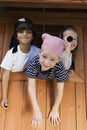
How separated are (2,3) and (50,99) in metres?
0.49

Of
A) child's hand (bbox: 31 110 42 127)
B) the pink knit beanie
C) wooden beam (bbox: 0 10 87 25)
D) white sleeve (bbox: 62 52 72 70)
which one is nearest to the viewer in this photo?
the pink knit beanie

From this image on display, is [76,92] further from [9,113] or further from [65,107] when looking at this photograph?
[9,113]

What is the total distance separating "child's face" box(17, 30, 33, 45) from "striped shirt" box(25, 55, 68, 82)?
0.12 metres

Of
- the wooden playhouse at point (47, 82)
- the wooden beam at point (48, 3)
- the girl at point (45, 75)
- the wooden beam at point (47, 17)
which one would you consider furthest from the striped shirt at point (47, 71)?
the wooden beam at point (47, 17)

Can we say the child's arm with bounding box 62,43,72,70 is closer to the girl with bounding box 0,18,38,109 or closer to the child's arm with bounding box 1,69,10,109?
the girl with bounding box 0,18,38,109

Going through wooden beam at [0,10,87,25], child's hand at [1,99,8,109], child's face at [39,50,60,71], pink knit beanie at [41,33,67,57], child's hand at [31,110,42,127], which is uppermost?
wooden beam at [0,10,87,25]

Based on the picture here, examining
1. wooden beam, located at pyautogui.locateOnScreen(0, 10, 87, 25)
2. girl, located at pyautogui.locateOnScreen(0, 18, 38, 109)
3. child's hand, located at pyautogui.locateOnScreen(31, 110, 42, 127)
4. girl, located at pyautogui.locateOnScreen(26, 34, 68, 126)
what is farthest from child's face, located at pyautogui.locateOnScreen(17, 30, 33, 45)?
child's hand, located at pyautogui.locateOnScreen(31, 110, 42, 127)

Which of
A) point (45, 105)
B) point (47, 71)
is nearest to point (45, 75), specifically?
point (47, 71)

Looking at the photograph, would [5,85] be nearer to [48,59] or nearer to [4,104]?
[4,104]

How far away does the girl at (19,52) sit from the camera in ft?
5.14

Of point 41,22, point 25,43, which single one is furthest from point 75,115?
point 41,22

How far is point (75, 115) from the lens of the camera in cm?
154

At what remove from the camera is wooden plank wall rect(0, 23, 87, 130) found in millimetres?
1504

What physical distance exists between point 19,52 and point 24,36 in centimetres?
8
